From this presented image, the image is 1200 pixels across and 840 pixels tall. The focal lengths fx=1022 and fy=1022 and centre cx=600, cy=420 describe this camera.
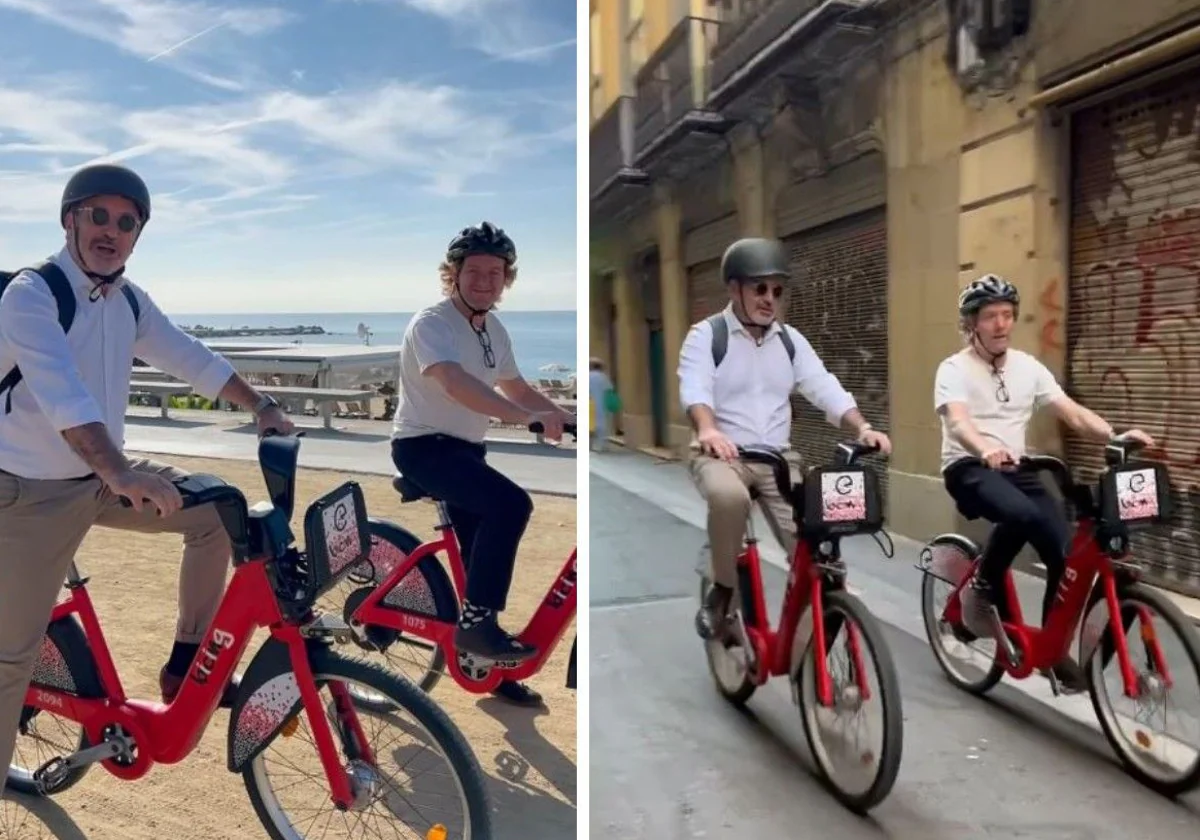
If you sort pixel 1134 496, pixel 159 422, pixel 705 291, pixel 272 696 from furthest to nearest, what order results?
1. pixel 159 422
2. pixel 272 696
3. pixel 705 291
4. pixel 1134 496

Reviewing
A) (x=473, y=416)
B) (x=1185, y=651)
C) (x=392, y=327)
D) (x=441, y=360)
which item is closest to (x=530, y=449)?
(x=473, y=416)

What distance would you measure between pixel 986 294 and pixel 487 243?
0.82m

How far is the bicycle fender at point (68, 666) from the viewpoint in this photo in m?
1.91

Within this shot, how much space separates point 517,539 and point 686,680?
1.31 feet

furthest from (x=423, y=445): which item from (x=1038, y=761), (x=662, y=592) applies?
(x=1038, y=761)

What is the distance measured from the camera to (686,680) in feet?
5.67

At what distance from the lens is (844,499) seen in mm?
1616

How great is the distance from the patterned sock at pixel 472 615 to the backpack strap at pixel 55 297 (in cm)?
85

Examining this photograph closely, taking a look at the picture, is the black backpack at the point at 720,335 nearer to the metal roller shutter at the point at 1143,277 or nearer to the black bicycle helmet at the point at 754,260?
the black bicycle helmet at the point at 754,260

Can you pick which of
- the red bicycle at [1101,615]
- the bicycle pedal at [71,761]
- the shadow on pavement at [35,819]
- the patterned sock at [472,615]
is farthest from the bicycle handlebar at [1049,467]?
the shadow on pavement at [35,819]

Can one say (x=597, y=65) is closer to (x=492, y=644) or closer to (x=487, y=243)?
(x=487, y=243)

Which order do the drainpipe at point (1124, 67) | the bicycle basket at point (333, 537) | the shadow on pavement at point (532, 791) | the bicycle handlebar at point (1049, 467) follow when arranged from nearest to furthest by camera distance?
the drainpipe at point (1124, 67)
the bicycle handlebar at point (1049, 467)
the bicycle basket at point (333, 537)
the shadow on pavement at point (532, 791)

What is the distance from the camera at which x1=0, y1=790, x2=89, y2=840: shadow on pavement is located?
1.93 meters

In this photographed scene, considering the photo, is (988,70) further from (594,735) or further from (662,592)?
(594,735)
